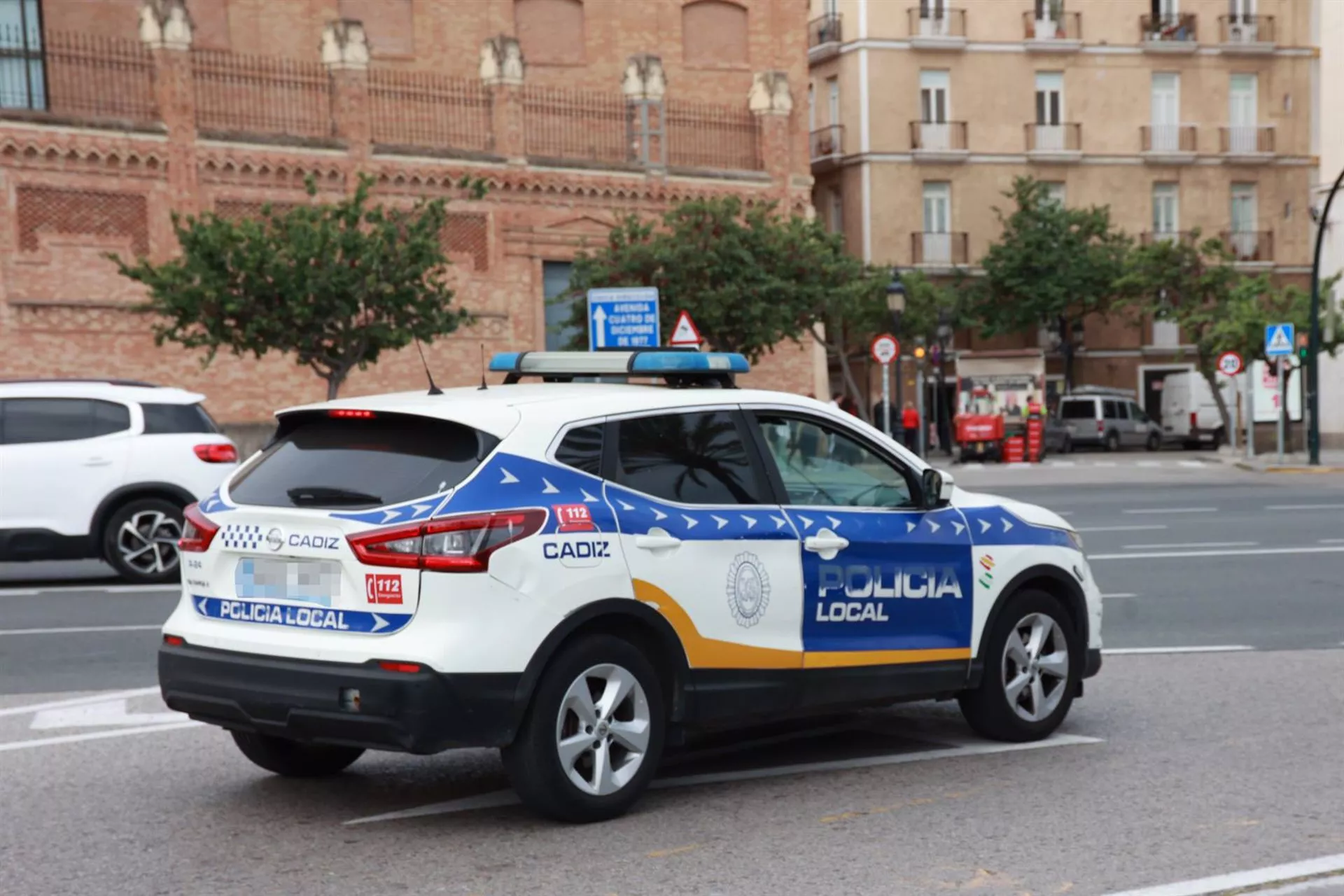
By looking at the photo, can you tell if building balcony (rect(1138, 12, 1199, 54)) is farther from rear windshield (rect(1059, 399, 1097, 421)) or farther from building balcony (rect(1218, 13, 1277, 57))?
rear windshield (rect(1059, 399, 1097, 421))

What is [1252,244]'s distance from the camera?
2365 inches

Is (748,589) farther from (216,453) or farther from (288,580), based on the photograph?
(216,453)

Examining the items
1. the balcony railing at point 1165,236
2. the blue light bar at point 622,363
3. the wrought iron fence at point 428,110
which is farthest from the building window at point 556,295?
the blue light bar at point 622,363

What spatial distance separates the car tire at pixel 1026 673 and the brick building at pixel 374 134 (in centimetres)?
2762

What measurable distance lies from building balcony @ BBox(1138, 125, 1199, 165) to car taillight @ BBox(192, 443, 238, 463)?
48652 mm

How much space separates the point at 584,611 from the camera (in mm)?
6270

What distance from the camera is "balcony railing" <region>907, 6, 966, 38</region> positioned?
5719 centimetres

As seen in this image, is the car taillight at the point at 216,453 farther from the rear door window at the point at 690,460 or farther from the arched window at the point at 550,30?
the arched window at the point at 550,30

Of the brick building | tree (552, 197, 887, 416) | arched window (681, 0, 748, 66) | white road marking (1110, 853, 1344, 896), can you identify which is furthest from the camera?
arched window (681, 0, 748, 66)

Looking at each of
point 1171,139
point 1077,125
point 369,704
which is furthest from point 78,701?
point 1171,139

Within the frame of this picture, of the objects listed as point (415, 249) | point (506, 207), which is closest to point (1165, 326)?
point (506, 207)

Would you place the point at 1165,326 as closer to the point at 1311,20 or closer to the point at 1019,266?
the point at 1019,266

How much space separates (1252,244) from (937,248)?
11.5 meters

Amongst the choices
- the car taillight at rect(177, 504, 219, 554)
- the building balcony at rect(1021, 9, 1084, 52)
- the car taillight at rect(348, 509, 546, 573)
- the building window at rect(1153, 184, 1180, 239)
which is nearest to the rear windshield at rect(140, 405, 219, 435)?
the car taillight at rect(177, 504, 219, 554)
